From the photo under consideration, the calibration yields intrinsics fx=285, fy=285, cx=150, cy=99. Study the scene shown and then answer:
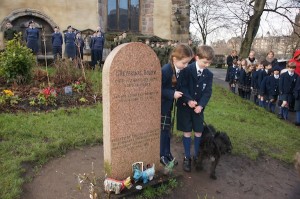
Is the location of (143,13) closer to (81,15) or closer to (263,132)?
(81,15)

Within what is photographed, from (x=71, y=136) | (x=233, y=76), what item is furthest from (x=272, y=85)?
(x=71, y=136)

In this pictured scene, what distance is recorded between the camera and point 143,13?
58.5 feet

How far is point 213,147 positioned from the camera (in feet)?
13.5

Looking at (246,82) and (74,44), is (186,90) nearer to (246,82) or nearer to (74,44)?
(246,82)

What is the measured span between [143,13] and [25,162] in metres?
15.0

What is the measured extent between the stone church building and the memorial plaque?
1257 cm

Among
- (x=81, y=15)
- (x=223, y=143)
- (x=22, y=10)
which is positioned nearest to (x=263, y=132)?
(x=223, y=143)

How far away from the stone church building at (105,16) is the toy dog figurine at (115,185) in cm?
1310

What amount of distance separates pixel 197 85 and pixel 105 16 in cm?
1414

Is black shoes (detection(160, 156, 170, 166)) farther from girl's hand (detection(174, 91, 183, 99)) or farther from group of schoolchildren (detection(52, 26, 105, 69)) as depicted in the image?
group of schoolchildren (detection(52, 26, 105, 69))

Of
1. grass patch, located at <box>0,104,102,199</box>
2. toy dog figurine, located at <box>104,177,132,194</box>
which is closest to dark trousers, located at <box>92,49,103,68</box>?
grass patch, located at <box>0,104,102,199</box>

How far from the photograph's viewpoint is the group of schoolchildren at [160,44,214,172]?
13.0 ft

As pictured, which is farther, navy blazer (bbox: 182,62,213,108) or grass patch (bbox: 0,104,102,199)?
navy blazer (bbox: 182,62,213,108)

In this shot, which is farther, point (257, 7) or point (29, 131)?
point (257, 7)
